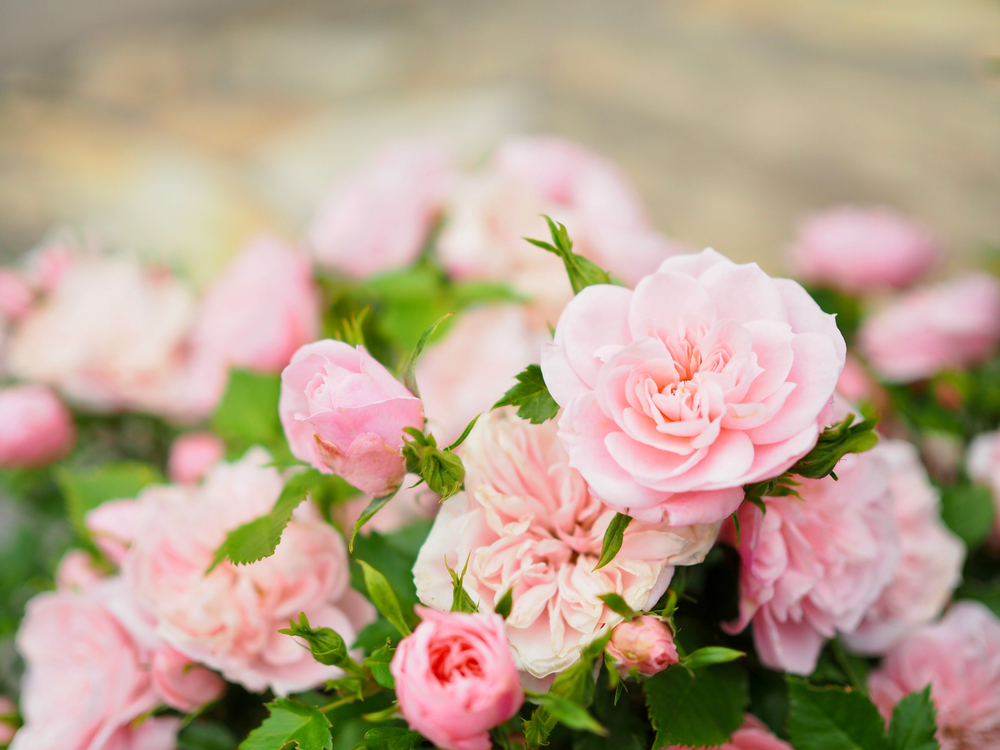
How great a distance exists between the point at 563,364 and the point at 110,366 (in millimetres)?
538

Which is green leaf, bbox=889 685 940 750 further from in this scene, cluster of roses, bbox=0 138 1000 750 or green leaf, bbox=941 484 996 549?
green leaf, bbox=941 484 996 549

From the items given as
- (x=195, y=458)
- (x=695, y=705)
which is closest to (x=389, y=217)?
(x=195, y=458)

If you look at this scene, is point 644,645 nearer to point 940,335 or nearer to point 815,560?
point 815,560

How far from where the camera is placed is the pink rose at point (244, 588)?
368 millimetres

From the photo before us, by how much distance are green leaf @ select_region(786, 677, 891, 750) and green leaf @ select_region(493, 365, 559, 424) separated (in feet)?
0.58

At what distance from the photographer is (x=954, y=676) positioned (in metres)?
0.41

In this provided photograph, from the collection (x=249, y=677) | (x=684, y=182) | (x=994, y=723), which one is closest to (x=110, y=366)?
(x=249, y=677)

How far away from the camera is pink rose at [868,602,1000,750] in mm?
410

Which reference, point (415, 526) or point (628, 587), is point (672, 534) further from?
point (415, 526)

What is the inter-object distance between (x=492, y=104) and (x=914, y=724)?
1214mm

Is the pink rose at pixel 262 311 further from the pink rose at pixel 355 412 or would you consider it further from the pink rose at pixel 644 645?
the pink rose at pixel 644 645

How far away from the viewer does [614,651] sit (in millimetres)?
272

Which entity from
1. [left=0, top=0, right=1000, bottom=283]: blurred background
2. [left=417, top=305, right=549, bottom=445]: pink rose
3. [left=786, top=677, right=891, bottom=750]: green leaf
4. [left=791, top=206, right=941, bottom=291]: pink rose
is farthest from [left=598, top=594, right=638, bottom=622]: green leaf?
[left=0, top=0, right=1000, bottom=283]: blurred background

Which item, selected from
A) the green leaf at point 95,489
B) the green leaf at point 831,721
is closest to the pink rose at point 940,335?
the green leaf at point 831,721
